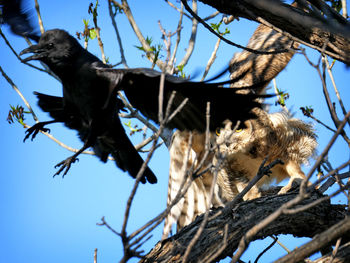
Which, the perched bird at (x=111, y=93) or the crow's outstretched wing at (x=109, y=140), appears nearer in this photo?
the perched bird at (x=111, y=93)

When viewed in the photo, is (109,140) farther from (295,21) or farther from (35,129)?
(295,21)

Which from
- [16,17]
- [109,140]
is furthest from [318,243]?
[16,17]

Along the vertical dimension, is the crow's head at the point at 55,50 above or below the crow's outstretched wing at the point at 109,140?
above

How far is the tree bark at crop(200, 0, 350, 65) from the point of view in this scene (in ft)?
6.69

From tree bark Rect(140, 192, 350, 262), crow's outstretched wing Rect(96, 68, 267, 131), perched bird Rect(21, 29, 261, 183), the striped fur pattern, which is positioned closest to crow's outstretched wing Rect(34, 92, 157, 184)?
perched bird Rect(21, 29, 261, 183)

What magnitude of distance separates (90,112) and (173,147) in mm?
2080

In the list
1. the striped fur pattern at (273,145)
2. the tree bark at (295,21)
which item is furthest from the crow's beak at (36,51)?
the striped fur pattern at (273,145)

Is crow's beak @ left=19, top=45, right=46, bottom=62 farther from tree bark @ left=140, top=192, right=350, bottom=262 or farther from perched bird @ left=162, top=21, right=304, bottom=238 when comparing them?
perched bird @ left=162, top=21, right=304, bottom=238

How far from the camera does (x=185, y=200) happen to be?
4.76 m

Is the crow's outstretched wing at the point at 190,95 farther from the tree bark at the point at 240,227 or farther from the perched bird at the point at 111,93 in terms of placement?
the tree bark at the point at 240,227

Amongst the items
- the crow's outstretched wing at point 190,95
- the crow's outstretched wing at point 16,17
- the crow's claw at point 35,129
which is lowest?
the crow's outstretched wing at point 190,95

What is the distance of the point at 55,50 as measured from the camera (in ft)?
9.77

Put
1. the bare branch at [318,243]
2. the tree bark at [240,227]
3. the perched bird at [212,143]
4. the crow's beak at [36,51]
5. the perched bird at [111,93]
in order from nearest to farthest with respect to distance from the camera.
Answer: the bare branch at [318,243]
the tree bark at [240,227]
the perched bird at [111,93]
the crow's beak at [36,51]
the perched bird at [212,143]

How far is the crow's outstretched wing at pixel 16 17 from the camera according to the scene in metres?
3.09
